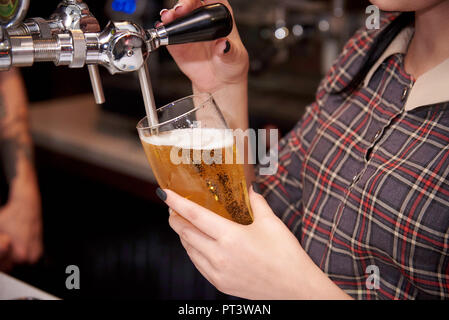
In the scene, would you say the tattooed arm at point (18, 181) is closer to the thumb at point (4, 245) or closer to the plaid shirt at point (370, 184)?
the thumb at point (4, 245)

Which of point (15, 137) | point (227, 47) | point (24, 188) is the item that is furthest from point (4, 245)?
point (227, 47)

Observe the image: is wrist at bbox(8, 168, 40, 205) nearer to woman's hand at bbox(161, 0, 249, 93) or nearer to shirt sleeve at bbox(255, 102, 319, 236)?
shirt sleeve at bbox(255, 102, 319, 236)

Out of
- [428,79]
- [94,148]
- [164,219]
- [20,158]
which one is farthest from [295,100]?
[428,79]

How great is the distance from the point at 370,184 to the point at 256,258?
1.12 ft

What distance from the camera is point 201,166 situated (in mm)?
784

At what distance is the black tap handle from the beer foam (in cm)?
13

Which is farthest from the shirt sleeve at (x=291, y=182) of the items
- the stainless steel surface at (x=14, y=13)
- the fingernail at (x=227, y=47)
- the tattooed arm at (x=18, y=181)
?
the tattooed arm at (x=18, y=181)

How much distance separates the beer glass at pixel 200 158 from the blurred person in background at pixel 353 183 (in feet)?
0.12

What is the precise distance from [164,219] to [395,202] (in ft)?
4.27

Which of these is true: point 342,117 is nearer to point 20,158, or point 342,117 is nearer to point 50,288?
point 20,158

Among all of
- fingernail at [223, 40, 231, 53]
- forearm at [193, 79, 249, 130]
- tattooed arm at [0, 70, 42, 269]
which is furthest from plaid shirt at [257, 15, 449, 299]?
tattooed arm at [0, 70, 42, 269]

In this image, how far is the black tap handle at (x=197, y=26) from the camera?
0.73 m

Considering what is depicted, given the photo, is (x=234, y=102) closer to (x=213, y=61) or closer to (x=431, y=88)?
(x=213, y=61)

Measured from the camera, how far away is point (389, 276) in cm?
102
